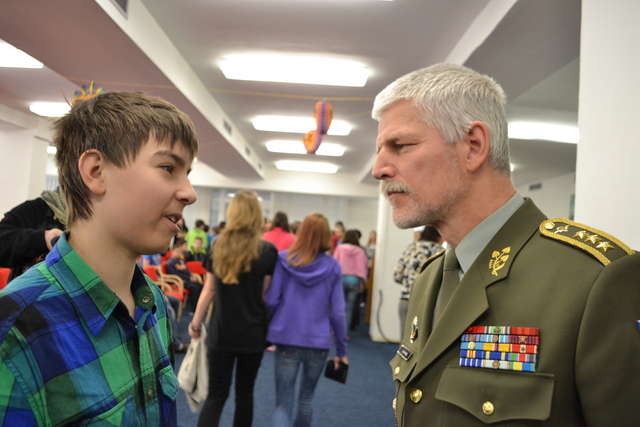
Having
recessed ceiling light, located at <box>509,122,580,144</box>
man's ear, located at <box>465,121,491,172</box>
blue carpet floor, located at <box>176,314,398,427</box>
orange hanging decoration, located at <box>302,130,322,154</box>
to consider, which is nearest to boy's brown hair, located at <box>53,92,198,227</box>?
man's ear, located at <box>465,121,491,172</box>

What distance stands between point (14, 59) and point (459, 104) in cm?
592

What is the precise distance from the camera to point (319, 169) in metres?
11.9

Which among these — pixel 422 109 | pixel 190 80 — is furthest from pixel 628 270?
pixel 190 80

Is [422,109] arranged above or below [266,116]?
below

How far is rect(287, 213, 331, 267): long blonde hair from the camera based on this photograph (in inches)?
111

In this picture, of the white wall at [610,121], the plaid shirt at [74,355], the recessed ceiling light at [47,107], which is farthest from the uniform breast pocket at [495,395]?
the recessed ceiling light at [47,107]

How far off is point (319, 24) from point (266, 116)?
10.8ft

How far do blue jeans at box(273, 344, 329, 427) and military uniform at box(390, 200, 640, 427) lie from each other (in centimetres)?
174

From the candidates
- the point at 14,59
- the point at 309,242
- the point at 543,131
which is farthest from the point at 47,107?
the point at 543,131

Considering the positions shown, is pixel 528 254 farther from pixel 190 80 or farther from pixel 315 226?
pixel 190 80

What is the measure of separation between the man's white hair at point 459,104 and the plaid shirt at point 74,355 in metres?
0.70

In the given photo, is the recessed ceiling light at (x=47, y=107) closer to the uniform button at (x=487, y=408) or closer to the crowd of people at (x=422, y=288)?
the crowd of people at (x=422, y=288)

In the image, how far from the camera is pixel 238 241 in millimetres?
2688

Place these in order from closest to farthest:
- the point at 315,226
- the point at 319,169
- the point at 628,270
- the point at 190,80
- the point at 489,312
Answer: the point at 628,270 < the point at 489,312 < the point at 315,226 < the point at 190,80 < the point at 319,169
